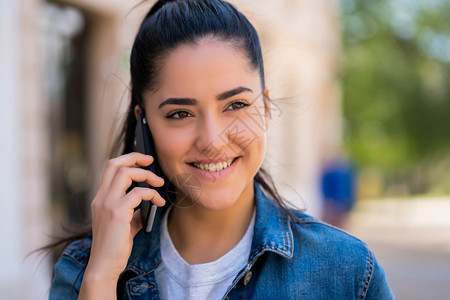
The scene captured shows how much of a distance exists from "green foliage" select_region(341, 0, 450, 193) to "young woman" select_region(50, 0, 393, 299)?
1580 cm

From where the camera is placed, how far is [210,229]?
1828mm

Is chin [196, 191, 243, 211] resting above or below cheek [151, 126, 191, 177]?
below

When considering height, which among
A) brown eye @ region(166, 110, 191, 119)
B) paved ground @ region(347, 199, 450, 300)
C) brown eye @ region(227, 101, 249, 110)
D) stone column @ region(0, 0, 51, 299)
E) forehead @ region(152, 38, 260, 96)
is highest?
forehead @ region(152, 38, 260, 96)

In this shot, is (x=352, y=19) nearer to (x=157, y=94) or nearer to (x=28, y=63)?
(x=28, y=63)

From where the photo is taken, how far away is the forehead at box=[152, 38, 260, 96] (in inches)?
62.5

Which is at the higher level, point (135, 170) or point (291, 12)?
point (291, 12)

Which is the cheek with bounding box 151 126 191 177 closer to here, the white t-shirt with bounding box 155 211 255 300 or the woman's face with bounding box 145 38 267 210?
the woman's face with bounding box 145 38 267 210

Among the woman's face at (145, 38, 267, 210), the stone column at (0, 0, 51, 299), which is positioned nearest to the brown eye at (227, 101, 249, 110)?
the woman's face at (145, 38, 267, 210)

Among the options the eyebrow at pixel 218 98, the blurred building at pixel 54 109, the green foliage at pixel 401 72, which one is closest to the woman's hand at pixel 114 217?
→ the eyebrow at pixel 218 98

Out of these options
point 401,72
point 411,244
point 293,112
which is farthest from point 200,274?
point 401,72

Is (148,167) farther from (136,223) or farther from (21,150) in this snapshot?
(21,150)

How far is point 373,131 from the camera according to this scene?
75.7 ft

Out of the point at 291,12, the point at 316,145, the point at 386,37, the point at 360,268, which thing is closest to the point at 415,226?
the point at 316,145

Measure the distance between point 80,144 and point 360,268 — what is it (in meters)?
5.01
